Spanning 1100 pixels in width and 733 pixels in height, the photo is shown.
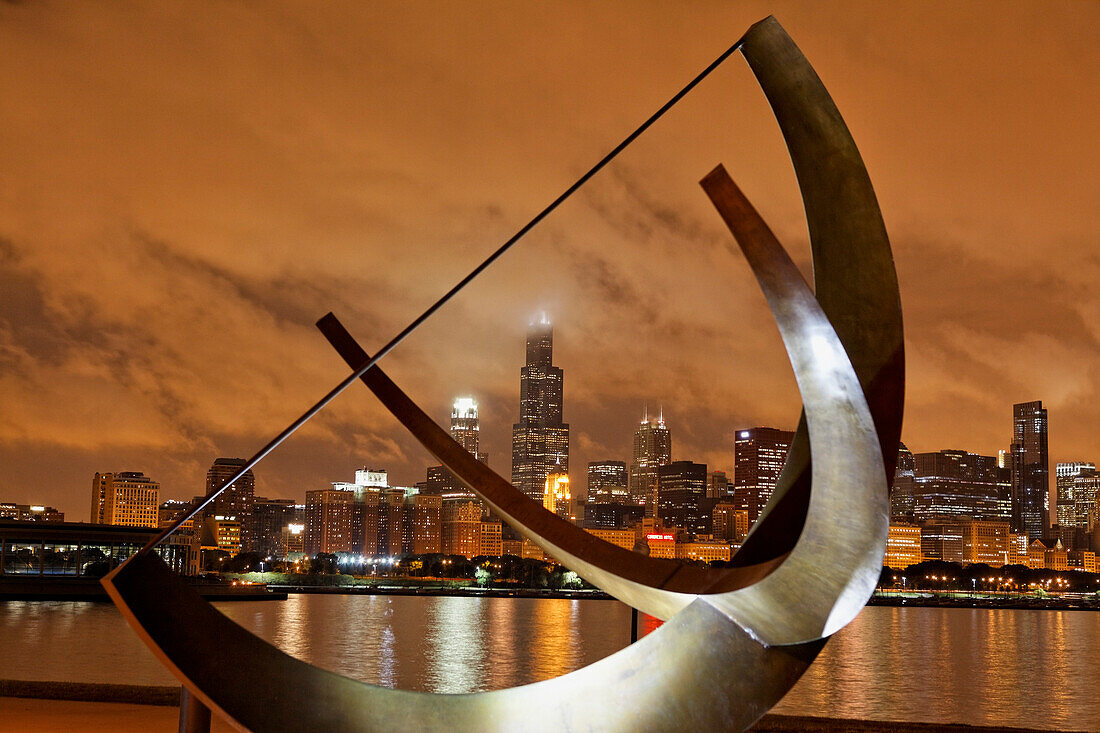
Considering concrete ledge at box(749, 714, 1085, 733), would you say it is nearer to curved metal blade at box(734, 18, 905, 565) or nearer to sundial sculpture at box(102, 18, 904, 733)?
sundial sculpture at box(102, 18, 904, 733)

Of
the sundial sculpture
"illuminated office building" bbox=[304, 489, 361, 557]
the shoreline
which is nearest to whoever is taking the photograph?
the sundial sculpture

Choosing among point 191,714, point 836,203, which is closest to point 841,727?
point 836,203

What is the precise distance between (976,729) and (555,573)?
92.8m

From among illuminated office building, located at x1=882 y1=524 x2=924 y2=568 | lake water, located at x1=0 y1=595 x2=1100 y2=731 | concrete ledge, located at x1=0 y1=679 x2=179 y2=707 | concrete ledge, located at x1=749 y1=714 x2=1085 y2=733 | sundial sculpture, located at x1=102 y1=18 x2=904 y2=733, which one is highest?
Answer: sundial sculpture, located at x1=102 y1=18 x2=904 y2=733

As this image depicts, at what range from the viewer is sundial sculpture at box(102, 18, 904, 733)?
368 cm

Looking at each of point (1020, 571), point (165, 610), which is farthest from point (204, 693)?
point (1020, 571)

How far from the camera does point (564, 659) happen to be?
2459 centimetres

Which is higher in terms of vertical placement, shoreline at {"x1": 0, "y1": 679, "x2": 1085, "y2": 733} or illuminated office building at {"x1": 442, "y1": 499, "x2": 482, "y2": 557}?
shoreline at {"x1": 0, "y1": 679, "x2": 1085, "y2": 733}

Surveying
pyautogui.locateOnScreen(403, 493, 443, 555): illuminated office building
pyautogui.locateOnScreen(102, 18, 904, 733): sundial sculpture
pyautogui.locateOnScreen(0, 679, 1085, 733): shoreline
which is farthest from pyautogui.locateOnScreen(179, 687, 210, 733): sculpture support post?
pyautogui.locateOnScreen(403, 493, 443, 555): illuminated office building

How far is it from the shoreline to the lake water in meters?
7.58

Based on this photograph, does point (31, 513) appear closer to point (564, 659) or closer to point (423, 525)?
point (423, 525)

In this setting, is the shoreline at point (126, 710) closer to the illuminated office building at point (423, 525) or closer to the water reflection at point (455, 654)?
the water reflection at point (455, 654)

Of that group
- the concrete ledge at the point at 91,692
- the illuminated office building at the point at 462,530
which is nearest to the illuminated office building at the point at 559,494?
the illuminated office building at the point at 462,530

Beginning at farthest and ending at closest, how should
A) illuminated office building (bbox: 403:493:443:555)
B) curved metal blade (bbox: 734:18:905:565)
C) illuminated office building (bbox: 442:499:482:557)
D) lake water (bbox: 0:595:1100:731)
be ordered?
illuminated office building (bbox: 403:493:443:555) < illuminated office building (bbox: 442:499:482:557) < lake water (bbox: 0:595:1100:731) < curved metal blade (bbox: 734:18:905:565)
